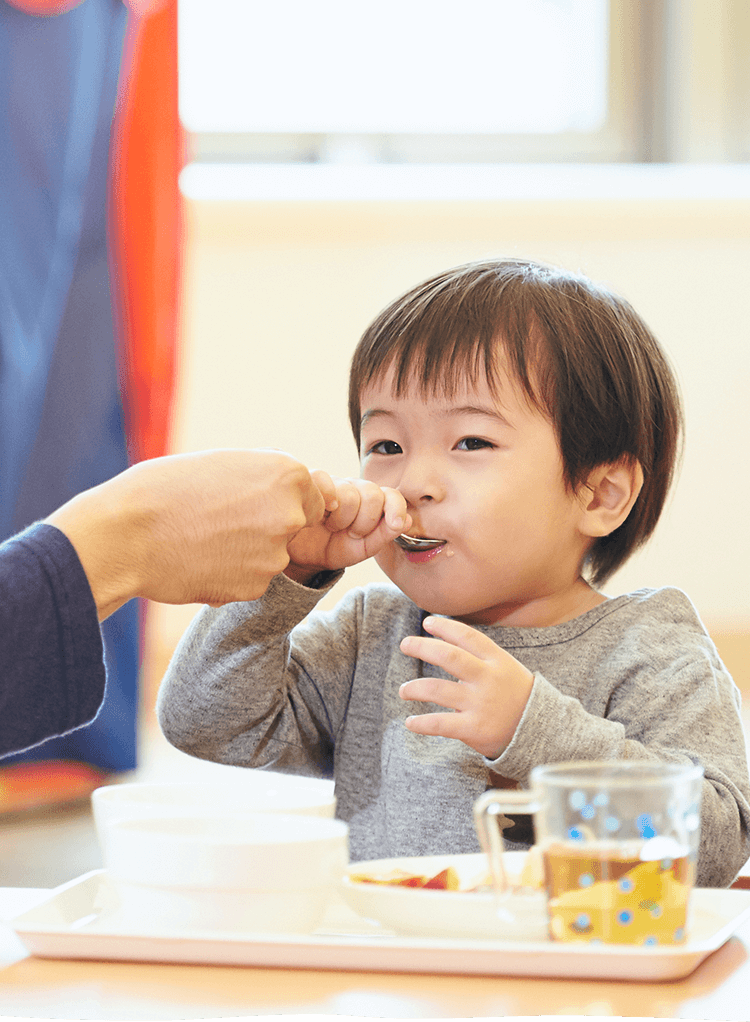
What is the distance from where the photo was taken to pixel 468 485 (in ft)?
3.04

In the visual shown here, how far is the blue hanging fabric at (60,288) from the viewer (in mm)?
2123

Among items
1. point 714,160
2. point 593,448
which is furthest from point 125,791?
point 714,160

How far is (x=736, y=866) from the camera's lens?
31.3 inches

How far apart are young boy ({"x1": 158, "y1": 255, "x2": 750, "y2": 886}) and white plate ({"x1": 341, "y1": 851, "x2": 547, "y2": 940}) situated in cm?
34

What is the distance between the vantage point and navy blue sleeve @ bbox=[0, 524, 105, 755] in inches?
21.2

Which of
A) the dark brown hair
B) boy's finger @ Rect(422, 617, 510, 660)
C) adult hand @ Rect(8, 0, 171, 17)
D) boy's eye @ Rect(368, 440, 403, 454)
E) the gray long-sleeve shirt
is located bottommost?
the gray long-sleeve shirt

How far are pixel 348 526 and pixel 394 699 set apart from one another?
16cm

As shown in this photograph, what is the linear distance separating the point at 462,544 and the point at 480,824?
479mm

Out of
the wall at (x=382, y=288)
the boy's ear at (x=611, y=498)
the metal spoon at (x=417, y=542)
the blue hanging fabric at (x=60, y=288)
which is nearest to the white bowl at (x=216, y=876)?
the metal spoon at (x=417, y=542)

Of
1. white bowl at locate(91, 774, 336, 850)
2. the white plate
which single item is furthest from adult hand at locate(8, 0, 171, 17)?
the white plate

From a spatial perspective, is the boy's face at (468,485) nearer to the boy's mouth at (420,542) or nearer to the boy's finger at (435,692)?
the boy's mouth at (420,542)

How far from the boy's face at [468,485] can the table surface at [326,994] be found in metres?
0.48

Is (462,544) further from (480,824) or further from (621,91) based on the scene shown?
(621,91)

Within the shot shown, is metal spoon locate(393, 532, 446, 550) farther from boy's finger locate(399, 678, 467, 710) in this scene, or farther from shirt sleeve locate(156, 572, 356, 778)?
boy's finger locate(399, 678, 467, 710)
